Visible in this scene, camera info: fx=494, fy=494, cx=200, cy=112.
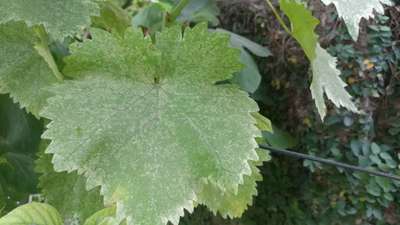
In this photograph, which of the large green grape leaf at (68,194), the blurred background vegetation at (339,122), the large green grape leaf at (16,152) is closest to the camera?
the large green grape leaf at (68,194)

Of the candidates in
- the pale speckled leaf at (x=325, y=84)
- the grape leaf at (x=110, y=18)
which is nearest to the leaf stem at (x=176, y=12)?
the grape leaf at (x=110, y=18)

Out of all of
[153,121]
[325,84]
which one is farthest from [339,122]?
[153,121]

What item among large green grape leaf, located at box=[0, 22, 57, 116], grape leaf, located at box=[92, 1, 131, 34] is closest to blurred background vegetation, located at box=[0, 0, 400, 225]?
grape leaf, located at box=[92, 1, 131, 34]

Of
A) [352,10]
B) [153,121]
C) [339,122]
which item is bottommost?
[339,122]

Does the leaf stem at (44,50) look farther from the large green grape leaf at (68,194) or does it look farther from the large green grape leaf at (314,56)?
the large green grape leaf at (314,56)

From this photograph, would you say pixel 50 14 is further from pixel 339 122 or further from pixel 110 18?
pixel 339 122

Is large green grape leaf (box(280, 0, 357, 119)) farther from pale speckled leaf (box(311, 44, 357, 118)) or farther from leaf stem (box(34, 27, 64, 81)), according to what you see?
leaf stem (box(34, 27, 64, 81))

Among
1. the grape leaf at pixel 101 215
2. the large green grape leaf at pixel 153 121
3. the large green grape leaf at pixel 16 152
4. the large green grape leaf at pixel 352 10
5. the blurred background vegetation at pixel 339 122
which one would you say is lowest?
the blurred background vegetation at pixel 339 122
